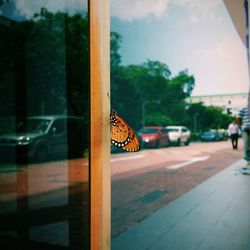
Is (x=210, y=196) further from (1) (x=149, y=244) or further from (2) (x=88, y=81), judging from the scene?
(2) (x=88, y=81)

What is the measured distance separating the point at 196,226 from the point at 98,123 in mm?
2050

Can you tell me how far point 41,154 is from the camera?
8.02 meters

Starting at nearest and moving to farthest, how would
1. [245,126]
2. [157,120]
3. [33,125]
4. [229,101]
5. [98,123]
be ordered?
[98,123]
[229,101]
[245,126]
[33,125]
[157,120]

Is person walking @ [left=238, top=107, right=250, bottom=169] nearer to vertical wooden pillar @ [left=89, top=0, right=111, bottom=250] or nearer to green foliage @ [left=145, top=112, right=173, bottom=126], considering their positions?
vertical wooden pillar @ [left=89, top=0, right=111, bottom=250]

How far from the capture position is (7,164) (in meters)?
6.82

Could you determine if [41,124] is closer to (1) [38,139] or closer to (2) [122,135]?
(1) [38,139]

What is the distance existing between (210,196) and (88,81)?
3.53 m

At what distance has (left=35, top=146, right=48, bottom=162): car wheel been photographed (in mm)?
7687

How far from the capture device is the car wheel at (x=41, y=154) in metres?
7.69

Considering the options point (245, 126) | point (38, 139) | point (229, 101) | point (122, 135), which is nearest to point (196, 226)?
point (229, 101)

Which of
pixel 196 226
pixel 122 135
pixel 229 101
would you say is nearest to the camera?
pixel 122 135

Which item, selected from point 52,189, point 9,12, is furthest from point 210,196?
point 9,12

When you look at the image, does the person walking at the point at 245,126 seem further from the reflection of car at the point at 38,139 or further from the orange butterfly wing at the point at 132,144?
the reflection of car at the point at 38,139

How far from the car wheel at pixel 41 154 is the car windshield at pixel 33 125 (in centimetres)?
66
